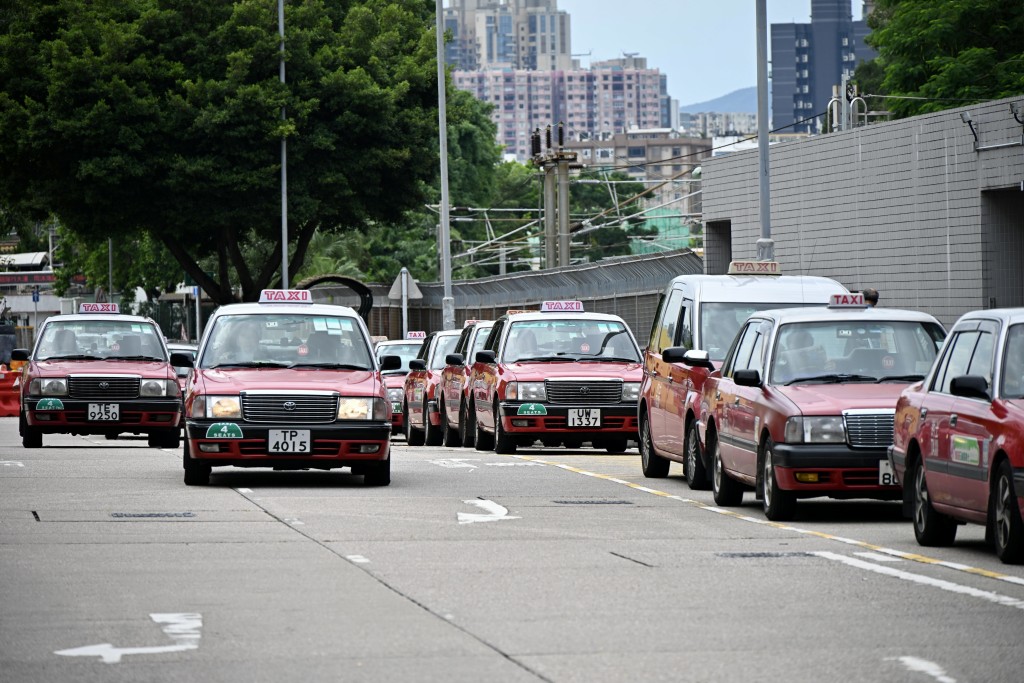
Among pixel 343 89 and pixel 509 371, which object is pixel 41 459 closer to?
pixel 509 371

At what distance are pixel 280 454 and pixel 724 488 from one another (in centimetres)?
Answer: 402

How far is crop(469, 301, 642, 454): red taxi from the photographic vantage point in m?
25.0

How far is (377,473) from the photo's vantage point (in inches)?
760

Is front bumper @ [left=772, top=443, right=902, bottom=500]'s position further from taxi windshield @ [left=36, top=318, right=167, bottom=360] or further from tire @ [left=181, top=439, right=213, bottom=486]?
taxi windshield @ [left=36, top=318, right=167, bottom=360]

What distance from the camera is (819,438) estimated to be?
15.3m

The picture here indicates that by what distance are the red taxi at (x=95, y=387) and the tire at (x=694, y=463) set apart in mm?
9543

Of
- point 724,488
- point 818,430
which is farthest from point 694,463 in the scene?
point 818,430

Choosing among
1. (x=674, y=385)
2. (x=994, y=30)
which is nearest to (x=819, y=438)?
(x=674, y=385)

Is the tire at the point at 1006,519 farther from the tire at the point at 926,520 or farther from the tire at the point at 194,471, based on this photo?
the tire at the point at 194,471

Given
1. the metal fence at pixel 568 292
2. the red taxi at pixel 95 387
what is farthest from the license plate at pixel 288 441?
the metal fence at pixel 568 292

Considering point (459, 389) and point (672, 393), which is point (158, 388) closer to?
Result: point (459, 389)

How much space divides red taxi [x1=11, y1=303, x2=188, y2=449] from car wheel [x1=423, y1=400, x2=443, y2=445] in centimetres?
441

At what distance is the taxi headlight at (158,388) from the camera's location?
2700 centimetres

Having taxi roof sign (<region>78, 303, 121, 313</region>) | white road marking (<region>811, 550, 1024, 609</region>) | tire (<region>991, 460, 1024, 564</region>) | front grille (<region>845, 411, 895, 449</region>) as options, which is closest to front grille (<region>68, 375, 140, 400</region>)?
taxi roof sign (<region>78, 303, 121, 313</region>)
